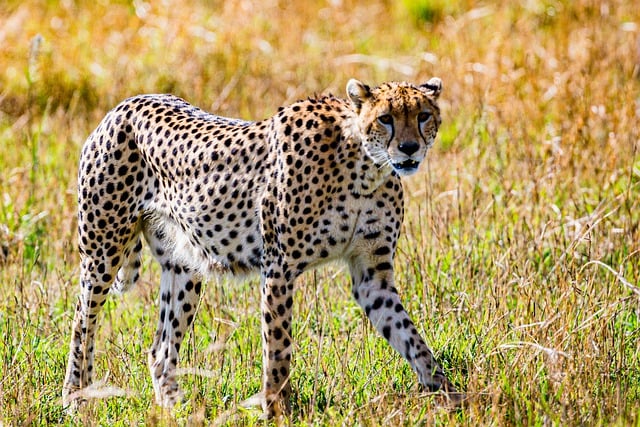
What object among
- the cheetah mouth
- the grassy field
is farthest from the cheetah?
the grassy field

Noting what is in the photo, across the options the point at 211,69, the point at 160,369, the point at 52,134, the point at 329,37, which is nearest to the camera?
the point at 160,369

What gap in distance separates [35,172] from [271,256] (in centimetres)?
298

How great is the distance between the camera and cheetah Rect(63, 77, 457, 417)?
14.1 ft

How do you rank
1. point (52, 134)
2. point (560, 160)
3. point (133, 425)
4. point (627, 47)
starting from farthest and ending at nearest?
point (627, 47), point (52, 134), point (560, 160), point (133, 425)

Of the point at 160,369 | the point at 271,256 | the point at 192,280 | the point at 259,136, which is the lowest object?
the point at 160,369

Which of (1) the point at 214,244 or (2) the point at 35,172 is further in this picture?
(2) the point at 35,172

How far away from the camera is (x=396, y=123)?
4105mm

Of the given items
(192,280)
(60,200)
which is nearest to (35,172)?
(60,200)

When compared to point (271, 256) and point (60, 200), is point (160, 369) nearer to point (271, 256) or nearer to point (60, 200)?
point (271, 256)

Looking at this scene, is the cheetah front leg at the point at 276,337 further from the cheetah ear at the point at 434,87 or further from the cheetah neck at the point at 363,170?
the cheetah ear at the point at 434,87

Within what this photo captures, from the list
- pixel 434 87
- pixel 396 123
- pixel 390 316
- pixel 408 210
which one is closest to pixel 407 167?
pixel 396 123

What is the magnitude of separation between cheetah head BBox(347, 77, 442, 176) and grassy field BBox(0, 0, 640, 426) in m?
0.73

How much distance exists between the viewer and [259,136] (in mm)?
4730

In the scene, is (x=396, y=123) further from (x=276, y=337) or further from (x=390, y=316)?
(x=276, y=337)
